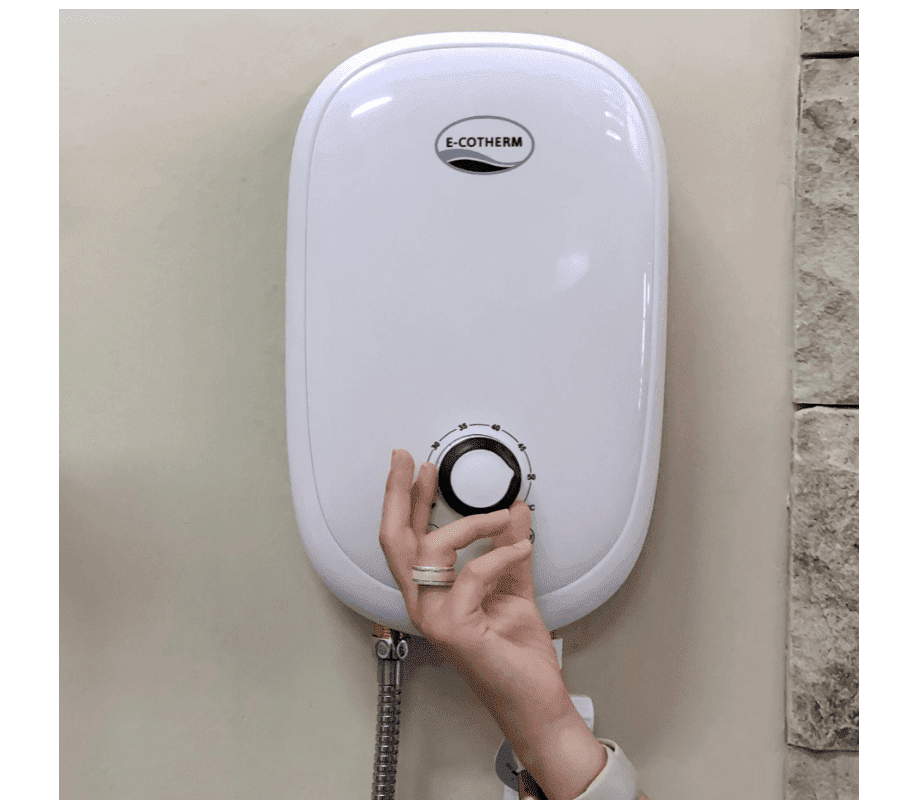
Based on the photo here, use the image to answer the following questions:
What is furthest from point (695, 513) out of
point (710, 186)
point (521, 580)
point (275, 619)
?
point (275, 619)

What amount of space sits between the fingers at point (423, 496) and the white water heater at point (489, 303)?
15mm

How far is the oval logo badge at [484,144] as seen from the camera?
25.0 inches

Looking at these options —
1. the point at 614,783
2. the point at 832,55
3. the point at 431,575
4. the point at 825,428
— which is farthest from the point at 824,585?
the point at 832,55

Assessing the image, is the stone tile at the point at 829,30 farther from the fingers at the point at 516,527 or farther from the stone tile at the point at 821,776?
the stone tile at the point at 821,776

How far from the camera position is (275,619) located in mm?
729

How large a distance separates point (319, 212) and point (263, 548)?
32cm

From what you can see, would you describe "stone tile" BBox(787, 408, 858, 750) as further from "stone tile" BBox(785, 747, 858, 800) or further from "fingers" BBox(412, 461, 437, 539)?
"fingers" BBox(412, 461, 437, 539)

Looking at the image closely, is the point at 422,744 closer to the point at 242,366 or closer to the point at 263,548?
the point at 263,548

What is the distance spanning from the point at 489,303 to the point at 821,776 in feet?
1.76

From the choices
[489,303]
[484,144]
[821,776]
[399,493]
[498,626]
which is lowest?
[821,776]

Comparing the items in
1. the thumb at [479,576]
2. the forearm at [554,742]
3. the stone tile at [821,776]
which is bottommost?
the stone tile at [821,776]

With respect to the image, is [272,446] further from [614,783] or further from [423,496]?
[614,783]

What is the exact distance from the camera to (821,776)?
2.31 ft

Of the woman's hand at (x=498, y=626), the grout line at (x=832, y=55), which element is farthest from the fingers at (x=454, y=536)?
the grout line at (x=832, y=55)
